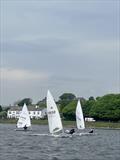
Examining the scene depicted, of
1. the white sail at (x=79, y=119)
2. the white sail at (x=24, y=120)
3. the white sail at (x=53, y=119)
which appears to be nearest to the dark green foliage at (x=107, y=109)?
the white sail at (x=24, y=120)

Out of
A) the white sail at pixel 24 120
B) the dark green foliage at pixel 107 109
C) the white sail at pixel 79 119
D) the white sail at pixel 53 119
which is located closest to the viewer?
the white sail at pixel 53 119

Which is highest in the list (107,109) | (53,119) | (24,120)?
Result: (107,109)

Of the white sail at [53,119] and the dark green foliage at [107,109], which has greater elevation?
the dark green foliage at [107,109]

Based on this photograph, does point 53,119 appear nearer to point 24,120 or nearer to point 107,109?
point 24,120

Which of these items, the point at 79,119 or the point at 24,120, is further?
the point at 24,120

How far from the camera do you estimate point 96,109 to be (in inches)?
7594

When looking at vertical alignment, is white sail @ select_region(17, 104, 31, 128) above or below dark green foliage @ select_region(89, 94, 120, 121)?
below

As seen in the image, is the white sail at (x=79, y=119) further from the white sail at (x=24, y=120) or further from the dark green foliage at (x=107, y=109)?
the dark green foliage at (x=107, y=109)

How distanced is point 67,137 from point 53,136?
2.31m

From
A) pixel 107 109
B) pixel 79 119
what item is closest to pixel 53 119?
pixel 79 119

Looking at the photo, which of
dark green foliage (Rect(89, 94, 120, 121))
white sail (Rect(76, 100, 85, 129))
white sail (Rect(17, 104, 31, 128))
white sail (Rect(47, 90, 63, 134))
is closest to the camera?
white sail (Rect(47, 90, 63, 134))

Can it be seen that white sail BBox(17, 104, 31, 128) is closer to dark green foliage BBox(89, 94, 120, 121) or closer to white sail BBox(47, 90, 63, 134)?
white sail BBox(47, 90, 63, 134)

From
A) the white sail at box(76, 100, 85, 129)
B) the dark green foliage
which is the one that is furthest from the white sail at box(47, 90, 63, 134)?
the dark green foliage

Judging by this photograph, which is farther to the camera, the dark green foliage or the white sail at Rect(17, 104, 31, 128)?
the dark green foliage
